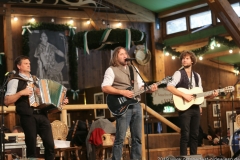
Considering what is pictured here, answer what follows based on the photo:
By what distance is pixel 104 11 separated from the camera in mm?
15227

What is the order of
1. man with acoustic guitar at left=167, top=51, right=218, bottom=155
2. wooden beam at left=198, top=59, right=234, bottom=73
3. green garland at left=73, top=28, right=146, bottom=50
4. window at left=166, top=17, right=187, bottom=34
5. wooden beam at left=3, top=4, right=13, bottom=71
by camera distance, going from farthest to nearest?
wooden beam at left=198, top=59, right=234, bottom=73
window at left=166, top=17, right=187, bottom=34
wooden beam at left=3, top=4, right=13, bottom=71
green garland at left=73, top=28, right=146, bottom=50
man with acoustic guitar at left=167, top=51, right=218, bottom=155

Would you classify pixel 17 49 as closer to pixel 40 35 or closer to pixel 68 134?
pixel 40 35

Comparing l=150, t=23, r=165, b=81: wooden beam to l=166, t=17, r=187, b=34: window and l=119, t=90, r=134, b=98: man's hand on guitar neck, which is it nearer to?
l=166, t=17, r=187, b=34: window

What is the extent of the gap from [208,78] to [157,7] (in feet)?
11.6

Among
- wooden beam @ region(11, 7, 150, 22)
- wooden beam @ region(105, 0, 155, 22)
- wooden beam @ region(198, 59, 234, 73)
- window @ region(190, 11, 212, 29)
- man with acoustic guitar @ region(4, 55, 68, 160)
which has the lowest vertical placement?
man with acoustic guitar @ region(4, 55, 68, 160)

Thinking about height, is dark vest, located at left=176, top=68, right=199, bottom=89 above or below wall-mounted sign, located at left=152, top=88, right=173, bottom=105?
below

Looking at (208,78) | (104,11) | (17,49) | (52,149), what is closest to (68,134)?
(52,149)

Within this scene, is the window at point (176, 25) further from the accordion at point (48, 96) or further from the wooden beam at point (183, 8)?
the accordion at point (48, 96)

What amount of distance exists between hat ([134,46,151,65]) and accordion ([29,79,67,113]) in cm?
893

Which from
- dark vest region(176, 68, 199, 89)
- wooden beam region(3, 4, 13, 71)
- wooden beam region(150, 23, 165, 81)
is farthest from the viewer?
A: wooden beam region(150, 23, 165, 81)

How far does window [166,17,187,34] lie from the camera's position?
15484 mm

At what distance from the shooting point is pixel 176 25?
1579 centimetres

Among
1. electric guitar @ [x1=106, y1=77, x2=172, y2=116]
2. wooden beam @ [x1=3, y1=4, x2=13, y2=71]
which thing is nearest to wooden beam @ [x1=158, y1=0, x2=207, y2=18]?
wooden beam @ [x1=3, y1=4, x2=13, y2=71]

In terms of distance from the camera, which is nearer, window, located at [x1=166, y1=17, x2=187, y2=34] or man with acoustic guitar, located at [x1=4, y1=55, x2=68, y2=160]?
man with acoustic guitar, located at [x1=4, y1=55, x2=68, y2=160]
